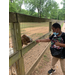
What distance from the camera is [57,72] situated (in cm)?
252

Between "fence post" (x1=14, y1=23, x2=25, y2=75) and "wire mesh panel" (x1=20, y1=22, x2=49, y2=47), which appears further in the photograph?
"wire mesh panel" (x1=20, y1=22, x2=49, y2=47)

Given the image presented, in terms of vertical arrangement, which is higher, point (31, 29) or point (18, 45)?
point (31, 29)

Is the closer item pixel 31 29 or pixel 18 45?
pixel 18 45

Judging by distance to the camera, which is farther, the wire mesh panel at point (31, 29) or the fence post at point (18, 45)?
the wire mesh panel at point (31, 29)
